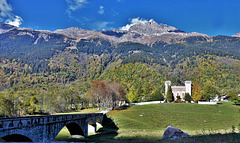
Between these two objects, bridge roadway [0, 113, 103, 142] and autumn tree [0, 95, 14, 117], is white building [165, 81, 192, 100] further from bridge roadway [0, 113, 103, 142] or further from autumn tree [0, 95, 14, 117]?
bridge roadway [0, 113, 103, 142]

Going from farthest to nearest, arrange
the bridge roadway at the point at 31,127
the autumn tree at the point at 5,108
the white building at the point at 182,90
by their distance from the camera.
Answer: the white building at the point at 182,90 < the autumn tree at the point at 5,108 < the bridge roadway at the point at 31,127

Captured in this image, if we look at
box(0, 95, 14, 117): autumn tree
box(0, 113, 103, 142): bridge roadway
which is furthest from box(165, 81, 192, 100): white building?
box(0, 113, 103, 142): bridge roadway

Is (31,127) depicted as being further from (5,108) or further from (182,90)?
(182,90)

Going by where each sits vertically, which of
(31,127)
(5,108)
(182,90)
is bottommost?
(5,108)

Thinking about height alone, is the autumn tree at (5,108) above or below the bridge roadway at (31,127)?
below

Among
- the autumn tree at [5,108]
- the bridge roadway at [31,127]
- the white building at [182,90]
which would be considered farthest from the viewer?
the white building at [182,90]

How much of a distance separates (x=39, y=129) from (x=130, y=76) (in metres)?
159

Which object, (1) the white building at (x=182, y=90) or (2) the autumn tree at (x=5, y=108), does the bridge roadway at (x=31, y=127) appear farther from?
(1) the white building at (x=182, y=90)

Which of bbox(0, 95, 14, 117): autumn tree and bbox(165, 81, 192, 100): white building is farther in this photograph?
bbox(165, 81, 192, 100): white building

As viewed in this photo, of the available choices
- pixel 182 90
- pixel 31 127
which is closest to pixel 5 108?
pixel 31 127

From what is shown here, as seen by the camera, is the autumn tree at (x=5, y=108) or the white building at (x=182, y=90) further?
the white building at (x=182, y=90)

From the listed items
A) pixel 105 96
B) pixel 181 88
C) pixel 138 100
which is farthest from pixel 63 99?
pixel 181 88

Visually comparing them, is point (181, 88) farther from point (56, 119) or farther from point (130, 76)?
point (56, 119)

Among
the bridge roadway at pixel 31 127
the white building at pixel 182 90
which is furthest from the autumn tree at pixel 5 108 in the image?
the white building at pixel 182 90
